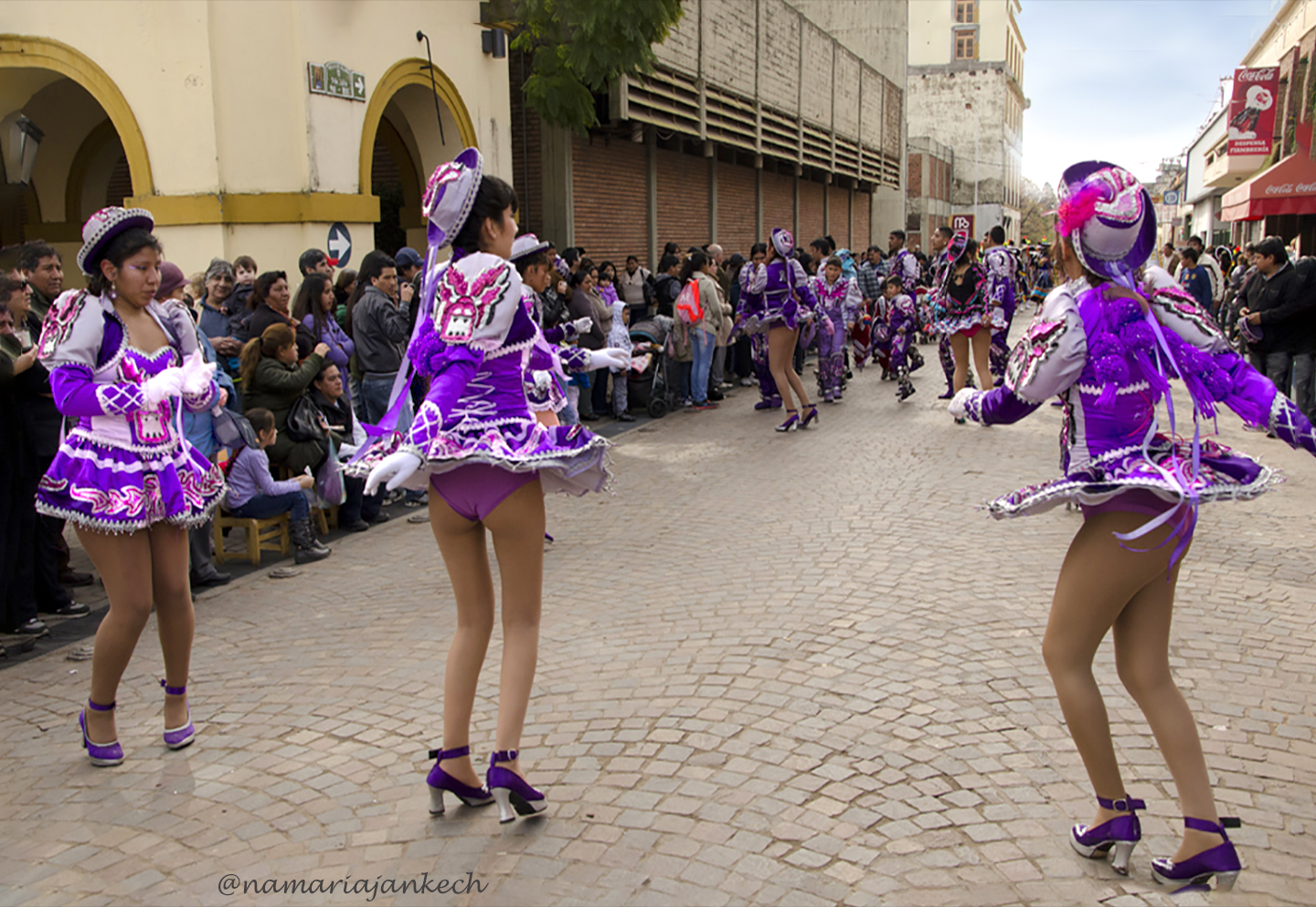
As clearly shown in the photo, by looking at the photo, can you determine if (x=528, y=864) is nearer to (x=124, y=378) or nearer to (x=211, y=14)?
(x=124, y=378)

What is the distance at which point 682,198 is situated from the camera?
22.3 meters

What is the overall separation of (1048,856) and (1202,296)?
15352 millimetres

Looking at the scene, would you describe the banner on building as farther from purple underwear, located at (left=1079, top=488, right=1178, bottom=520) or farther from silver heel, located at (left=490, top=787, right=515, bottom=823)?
silver heel, located at (left=490, top=787, right=515, bottom=823)

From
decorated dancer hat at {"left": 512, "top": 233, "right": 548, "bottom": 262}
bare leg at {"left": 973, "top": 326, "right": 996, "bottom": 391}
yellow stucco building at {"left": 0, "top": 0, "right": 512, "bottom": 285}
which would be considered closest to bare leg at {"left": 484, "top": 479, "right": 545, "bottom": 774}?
decorated dancer hat at {"left": 512, "top": 233, "right": 548, "bottom": 262}

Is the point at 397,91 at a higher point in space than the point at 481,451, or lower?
higher

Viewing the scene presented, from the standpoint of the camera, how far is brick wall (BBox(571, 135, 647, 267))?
17719mm

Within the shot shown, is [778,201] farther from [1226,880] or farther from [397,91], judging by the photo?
[1226,880]

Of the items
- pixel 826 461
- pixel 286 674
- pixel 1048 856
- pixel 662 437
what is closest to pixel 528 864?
pixel 1048 856

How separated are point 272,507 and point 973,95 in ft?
266

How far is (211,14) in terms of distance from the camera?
1014cm

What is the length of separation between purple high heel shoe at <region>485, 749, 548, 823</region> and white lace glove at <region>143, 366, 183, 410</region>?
1.90 metres

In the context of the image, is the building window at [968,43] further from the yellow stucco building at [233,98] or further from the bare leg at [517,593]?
the bare leg at [517,593]

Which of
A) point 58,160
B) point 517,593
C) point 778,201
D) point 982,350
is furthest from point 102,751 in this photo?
point 778,201

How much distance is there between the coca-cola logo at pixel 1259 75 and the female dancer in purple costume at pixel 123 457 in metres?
32.9
